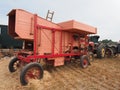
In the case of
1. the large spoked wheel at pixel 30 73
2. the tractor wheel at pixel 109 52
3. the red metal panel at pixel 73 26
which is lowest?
the large spoked wheel at pixel 30 73

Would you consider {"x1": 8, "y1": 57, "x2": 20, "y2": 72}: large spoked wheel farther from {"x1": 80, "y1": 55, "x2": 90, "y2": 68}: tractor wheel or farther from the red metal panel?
{"x1": 80, "y1": 55, "x2": 90, "y2": 68}: tractor wheel

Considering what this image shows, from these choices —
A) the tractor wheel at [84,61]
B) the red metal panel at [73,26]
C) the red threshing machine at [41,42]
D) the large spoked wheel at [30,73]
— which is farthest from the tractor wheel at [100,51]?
the large spoked wheel at [30,73]

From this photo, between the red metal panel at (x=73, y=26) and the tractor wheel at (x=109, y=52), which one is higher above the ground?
the red metal panel at (x=73, y=26)

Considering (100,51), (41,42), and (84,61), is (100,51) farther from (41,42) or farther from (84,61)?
(41,42)

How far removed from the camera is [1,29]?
12539mm

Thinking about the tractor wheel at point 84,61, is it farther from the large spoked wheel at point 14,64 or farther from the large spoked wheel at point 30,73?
the large spoked wheel at point 14,64

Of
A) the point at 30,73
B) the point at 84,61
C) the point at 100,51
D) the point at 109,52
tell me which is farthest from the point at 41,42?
the point at 109,52

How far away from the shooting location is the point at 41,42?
6055 millimetres

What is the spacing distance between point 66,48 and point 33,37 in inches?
86.3

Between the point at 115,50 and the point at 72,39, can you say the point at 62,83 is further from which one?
the point at 115,50

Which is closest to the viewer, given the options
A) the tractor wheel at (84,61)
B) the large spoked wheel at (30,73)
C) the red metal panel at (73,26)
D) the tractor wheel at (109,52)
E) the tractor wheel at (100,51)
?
the large spoked wheel at (30,73)

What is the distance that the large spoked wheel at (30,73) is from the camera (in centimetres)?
486

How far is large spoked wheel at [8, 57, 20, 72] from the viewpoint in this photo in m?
6.65

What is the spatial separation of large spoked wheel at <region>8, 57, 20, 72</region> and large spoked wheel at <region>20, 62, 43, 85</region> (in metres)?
1.85
